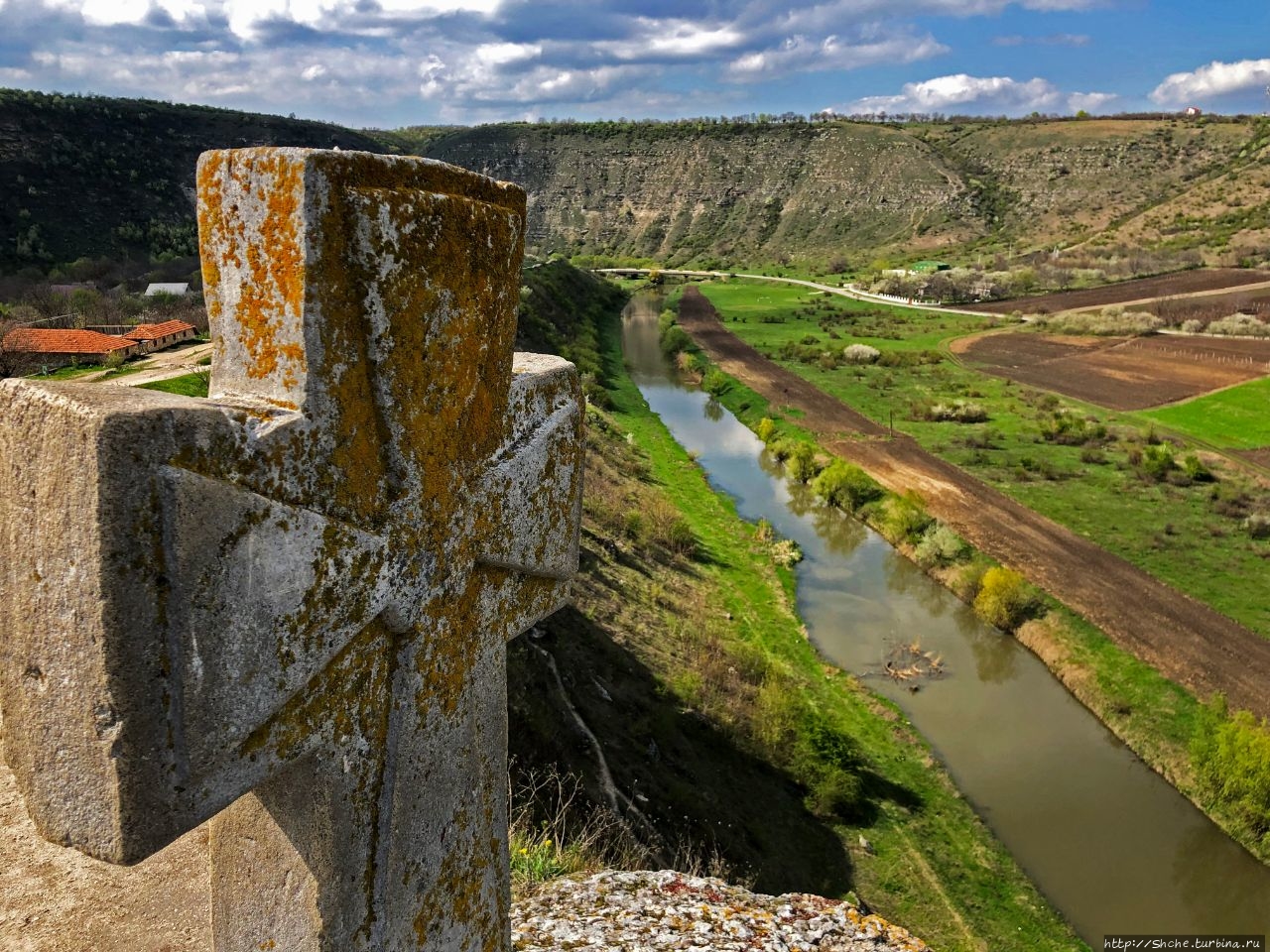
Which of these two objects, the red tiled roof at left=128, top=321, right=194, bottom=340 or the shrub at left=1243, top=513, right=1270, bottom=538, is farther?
the shrub at left=1243, top=513, right=1270, bottom=538

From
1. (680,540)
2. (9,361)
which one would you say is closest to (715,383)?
(680,540)

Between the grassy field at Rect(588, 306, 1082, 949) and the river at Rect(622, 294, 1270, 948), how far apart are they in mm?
739

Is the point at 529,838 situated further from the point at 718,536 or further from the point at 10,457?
the point at 718,536

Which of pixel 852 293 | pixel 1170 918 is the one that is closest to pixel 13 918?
pixel 1170 918

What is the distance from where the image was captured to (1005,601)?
2241 centimetres

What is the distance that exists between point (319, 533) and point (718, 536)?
82.7ft

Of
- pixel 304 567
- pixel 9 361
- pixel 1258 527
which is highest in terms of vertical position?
pixel 304 567

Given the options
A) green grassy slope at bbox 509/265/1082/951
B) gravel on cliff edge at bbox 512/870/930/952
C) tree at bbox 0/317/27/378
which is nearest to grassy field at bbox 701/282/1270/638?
green grassy slope at bbox 509/265/1082/951

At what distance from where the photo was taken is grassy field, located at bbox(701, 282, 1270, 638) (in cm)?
2536

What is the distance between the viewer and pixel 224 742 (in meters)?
1.84

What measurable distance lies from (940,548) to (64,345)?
22.4 meters

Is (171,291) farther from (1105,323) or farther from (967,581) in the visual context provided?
(1105,323)

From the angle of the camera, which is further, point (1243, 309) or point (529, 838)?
point (1243, 309)

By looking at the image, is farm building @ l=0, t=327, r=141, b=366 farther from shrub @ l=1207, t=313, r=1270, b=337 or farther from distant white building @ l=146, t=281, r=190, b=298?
shrub @ l=1207, t=313, r=1270, b=337
